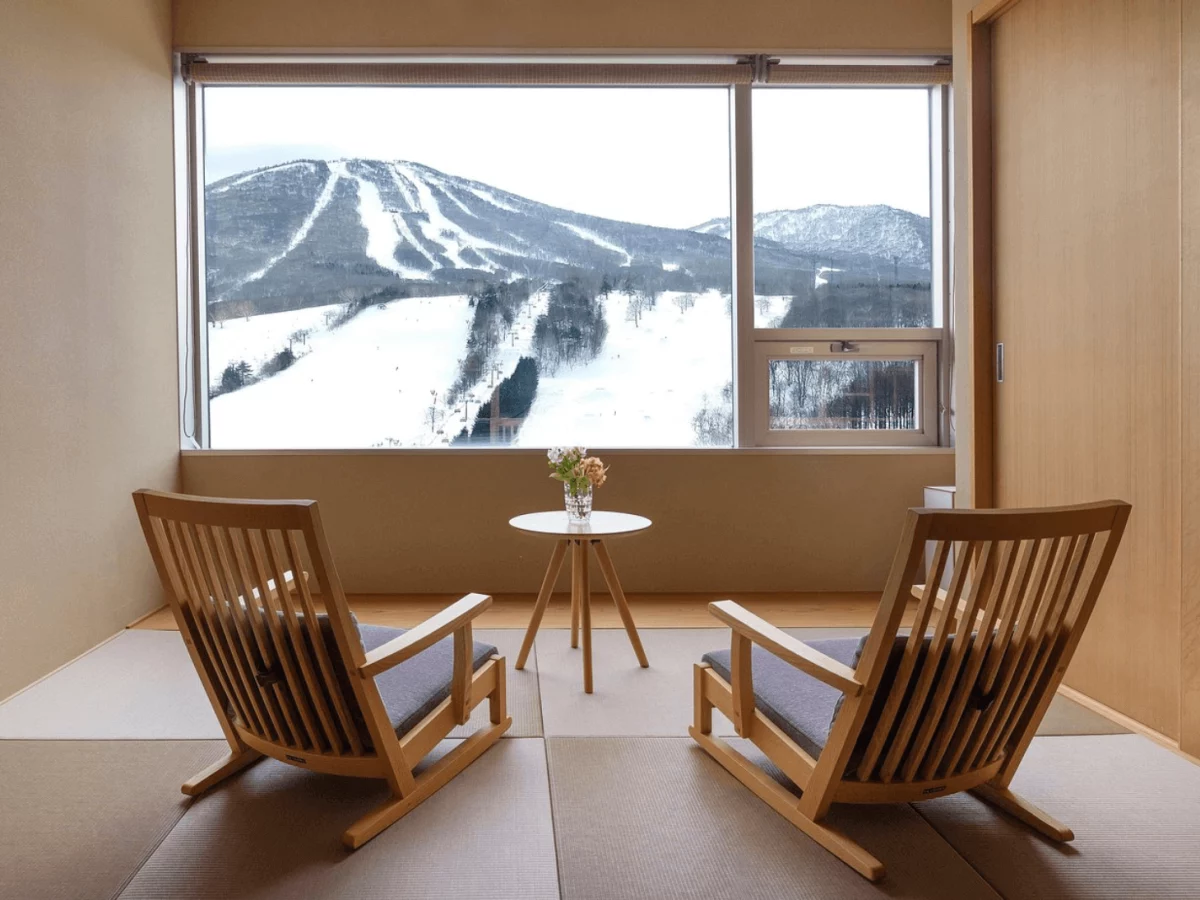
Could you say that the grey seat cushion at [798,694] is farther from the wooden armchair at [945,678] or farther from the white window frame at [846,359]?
the white window frame at [846,359]

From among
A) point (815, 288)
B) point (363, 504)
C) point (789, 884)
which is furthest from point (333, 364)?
point (789, 884)

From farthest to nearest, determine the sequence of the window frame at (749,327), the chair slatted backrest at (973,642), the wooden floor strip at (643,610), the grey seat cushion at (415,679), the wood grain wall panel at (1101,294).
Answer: the window frame at (749,327)
the wooden floor strip at (643,610)
the wood grain wall panel at (1101,294)
the grey seat cushion at (415,679)
the chair slatted backrest at (973,642)

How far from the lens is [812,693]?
6.65ft

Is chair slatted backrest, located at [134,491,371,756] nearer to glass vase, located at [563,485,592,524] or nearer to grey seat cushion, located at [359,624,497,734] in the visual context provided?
grey seat cushion, located at [359,624,497,734]

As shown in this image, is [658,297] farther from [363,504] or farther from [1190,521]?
[1190,521]

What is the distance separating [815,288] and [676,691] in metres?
2.47

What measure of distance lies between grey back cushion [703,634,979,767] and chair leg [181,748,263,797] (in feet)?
4.12

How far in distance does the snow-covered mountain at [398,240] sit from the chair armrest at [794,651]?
8.86 ft

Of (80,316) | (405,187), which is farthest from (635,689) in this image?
(405,187)

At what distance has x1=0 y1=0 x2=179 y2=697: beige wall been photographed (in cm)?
284

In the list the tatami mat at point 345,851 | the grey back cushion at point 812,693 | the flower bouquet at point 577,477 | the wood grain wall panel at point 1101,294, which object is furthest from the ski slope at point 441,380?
the tatami mat at point 345,851

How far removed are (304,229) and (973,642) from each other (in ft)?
12.8

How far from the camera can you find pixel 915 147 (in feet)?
14.6

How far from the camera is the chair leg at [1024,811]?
1.83 m
